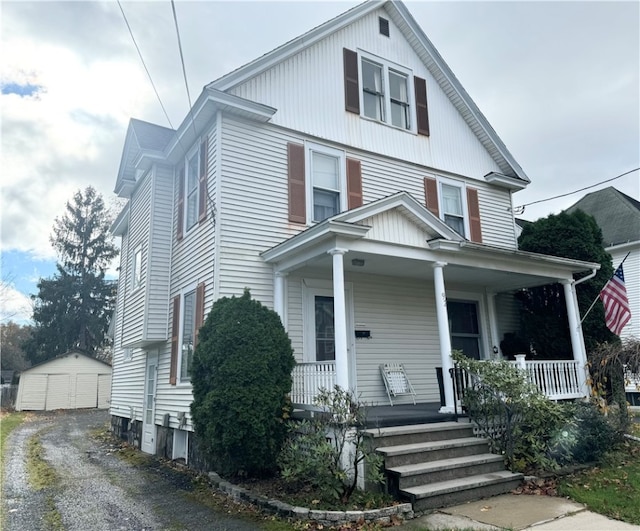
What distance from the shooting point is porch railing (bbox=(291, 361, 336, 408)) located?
22.1 feet

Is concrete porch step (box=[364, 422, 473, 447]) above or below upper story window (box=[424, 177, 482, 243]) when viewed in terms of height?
below

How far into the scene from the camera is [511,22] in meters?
11.7

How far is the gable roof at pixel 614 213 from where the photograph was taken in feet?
60.0

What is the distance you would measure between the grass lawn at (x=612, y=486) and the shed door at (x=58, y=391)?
2813 centimetres

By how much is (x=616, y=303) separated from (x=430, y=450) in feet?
16.5

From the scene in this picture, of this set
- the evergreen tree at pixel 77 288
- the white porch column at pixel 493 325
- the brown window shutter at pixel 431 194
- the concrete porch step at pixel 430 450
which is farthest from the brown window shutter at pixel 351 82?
the evergreen tree at pixel 77 288

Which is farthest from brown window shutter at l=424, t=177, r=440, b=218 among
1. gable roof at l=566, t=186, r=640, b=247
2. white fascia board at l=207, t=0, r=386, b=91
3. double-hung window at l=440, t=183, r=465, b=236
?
gable roof at l=566, t=186, r=640, b=247

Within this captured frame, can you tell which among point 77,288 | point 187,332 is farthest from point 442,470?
point 77,288

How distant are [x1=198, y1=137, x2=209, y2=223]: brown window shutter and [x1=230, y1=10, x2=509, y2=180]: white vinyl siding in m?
1.25

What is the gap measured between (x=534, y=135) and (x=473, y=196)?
278 inches

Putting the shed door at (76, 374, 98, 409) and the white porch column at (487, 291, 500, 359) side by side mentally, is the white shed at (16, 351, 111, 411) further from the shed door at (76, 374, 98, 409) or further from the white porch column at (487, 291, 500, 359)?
the white porch column at (487, 291, 500, 359)

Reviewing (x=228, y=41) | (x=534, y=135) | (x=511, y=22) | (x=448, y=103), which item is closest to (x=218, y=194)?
(x=228, y=41)

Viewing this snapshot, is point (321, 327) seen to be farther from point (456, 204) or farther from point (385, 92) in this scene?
point (385, 92)

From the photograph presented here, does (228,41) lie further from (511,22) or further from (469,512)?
(469,512)
